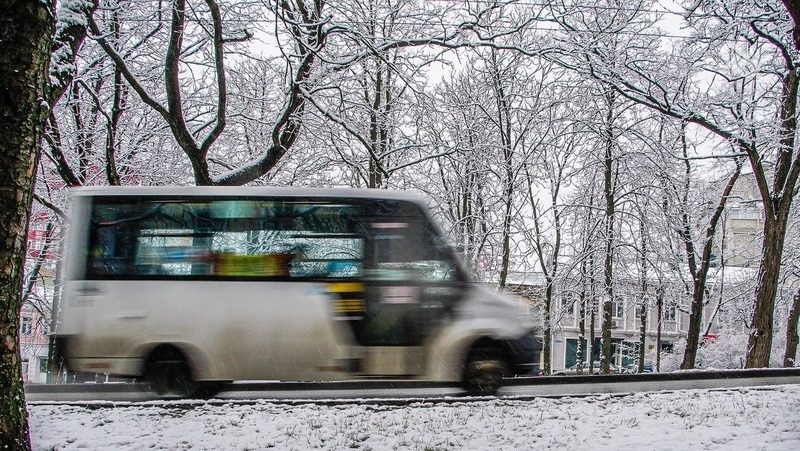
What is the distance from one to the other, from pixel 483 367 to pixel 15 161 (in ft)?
18.9

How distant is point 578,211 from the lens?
2577 cm

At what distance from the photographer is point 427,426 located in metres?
6.83

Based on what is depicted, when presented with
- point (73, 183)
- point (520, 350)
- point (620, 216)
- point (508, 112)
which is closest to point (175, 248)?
point (520, 350)

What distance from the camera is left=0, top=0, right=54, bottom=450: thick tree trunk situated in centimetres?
480

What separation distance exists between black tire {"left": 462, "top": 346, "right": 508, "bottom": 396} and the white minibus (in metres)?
0.02

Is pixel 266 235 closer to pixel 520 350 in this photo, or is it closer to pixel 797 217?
pixel 520 350

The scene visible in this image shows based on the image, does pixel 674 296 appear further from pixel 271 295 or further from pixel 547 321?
pixel 271 295

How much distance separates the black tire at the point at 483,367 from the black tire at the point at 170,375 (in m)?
3.56

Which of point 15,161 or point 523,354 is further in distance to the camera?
point 523,354

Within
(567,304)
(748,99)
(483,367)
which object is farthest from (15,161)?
(567,304)

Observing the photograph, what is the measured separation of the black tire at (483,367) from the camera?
8.20 meters

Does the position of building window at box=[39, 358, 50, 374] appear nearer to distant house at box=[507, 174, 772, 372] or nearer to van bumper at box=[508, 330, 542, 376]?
van bumper at box=[508, 330, 542, 376]

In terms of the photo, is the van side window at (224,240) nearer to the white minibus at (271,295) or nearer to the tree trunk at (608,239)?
the white minibus at (271,295)

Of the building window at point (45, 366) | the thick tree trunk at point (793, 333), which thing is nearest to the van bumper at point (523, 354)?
the building window at point (45, 366)
